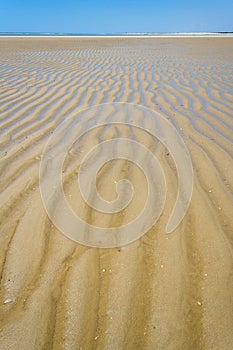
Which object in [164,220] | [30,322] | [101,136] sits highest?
[101,136]

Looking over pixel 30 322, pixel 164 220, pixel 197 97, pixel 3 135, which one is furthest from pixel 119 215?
pixel 197 97

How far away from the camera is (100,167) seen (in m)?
2.38

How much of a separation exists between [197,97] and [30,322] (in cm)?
407

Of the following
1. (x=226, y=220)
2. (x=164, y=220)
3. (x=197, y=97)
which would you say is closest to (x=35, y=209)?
(x=164, y=220)

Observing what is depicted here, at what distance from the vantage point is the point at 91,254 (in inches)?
63.1

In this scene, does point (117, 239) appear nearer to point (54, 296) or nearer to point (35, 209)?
point (54, 296)

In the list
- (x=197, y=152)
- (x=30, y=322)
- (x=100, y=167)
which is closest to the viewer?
(x=30, y=322)

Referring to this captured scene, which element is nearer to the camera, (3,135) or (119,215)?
(119,215)

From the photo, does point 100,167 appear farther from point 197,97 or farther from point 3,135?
point 197,97

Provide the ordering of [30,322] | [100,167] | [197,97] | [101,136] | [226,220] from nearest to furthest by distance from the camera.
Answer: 1. [30,322]
2. [226,220]
3. [100,167]
4. [101,136]
5. [197,97]

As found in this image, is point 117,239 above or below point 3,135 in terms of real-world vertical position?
below

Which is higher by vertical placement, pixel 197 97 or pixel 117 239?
pixel 197 97

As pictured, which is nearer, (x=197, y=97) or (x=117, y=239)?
(x=117, y=239)

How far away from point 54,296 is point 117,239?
0.48 metres
